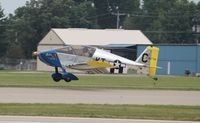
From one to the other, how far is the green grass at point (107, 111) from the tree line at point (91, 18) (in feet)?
295

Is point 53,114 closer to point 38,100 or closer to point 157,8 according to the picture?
point 38,100

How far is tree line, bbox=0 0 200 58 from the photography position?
119938 millimetres

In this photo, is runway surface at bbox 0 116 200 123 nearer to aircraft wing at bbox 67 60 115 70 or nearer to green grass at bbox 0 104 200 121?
green grass at bbox 0 104 200 121

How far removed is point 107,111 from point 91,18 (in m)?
142

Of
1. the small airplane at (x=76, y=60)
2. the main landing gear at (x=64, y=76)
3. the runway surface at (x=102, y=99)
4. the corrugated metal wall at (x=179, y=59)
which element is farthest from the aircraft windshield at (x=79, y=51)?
the corrugated metal wall at (x=179, y=59)

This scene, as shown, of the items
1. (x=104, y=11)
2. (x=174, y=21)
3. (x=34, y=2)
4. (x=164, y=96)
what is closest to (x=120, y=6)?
(x=104, y=11)

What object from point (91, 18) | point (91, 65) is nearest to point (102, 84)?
point (91, 65)

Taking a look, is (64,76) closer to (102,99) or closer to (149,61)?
(149,61)

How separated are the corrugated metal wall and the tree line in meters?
34.7

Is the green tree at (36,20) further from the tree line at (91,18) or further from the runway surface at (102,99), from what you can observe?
the runway surface at (102,99)

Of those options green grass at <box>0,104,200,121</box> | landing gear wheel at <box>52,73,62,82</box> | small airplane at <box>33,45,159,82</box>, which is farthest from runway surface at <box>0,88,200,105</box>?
landing gear wheel at <box>52,73,62,82</box>

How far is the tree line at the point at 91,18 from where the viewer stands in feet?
393

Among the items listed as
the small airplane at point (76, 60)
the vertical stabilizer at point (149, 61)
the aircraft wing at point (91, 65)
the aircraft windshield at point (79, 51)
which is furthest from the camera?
the vertical stabilizer at point (149, 61)

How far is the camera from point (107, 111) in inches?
814
